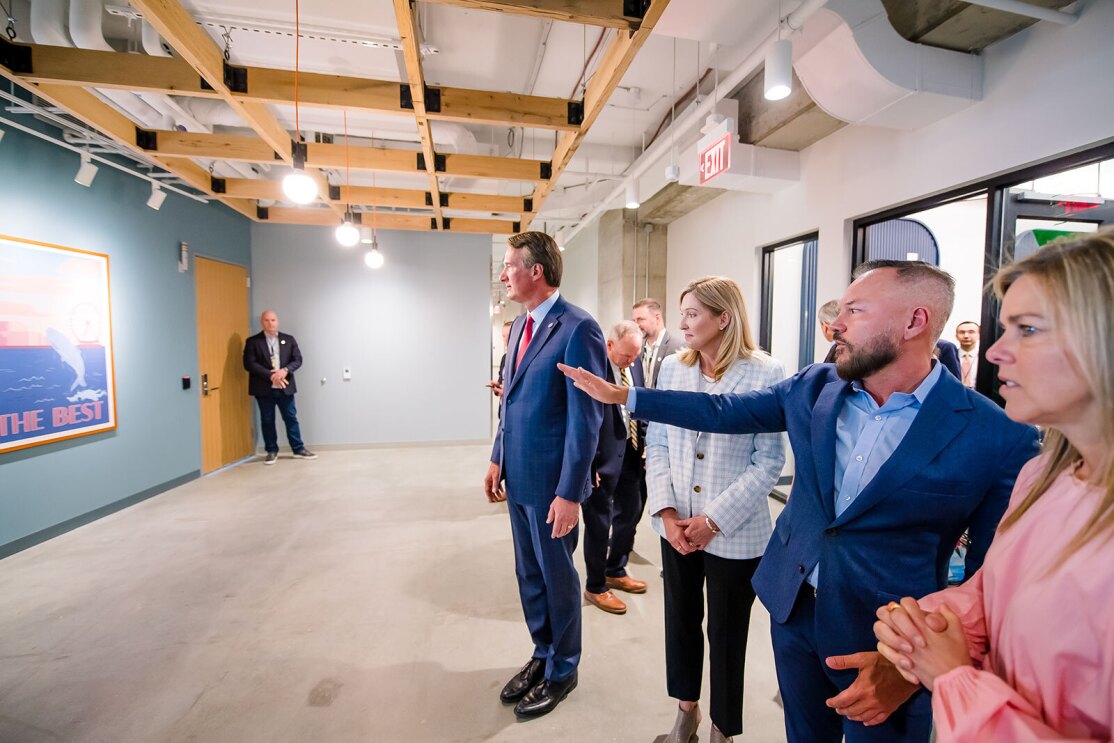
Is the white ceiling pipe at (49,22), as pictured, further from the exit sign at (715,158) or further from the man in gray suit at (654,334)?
the exit sign at (715,158)

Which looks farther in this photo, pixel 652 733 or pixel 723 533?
pixel 652 733

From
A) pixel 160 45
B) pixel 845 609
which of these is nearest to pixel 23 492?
pixel 160 45

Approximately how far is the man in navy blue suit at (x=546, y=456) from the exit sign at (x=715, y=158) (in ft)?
6.82

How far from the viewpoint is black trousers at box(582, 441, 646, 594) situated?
287 cm

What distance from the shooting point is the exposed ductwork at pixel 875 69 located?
2.52 meters

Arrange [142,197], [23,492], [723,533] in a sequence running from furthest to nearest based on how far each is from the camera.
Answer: [142,197], [23,492], [723,533]

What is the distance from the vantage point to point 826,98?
2963 millimetres

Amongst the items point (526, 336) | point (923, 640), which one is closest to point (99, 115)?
point (526, 336)

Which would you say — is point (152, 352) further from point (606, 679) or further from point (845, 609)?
point (845, 609)

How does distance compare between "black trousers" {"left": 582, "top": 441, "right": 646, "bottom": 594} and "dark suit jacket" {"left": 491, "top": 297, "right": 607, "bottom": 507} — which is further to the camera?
"black trousers" {"left": 582, "top": 441, "right": 646, "bottom": 594}

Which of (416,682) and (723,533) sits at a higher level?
(723,533)

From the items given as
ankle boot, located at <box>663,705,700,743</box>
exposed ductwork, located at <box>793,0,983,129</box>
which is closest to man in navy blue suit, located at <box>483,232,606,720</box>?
ankle boot, located at <box>663,705,700,743</box>

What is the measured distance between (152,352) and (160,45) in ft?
9.70

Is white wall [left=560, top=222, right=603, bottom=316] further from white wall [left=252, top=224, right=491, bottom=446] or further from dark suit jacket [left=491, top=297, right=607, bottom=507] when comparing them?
dark suit jacket [left=491, top=297, right=607, bottom=507]
